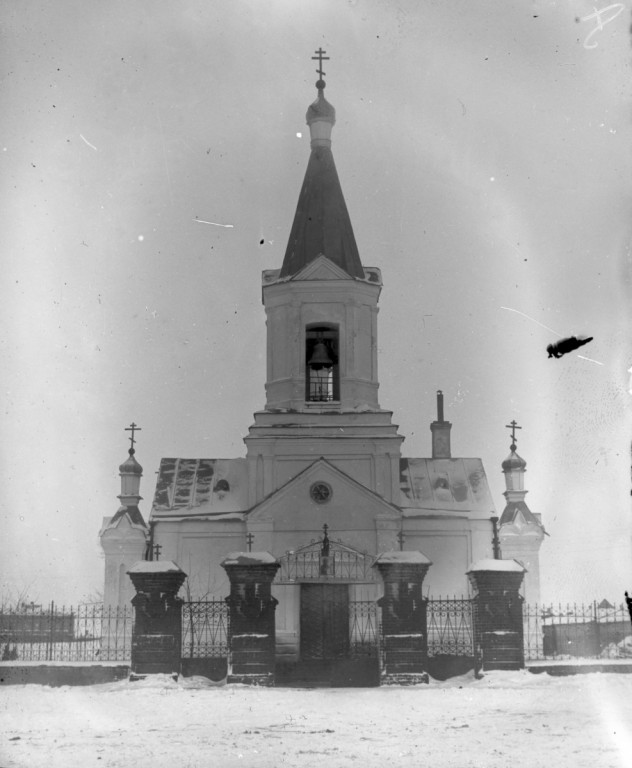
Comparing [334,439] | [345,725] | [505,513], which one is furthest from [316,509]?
[345,725]

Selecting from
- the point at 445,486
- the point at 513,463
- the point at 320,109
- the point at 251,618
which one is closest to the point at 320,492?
the point at 445,486

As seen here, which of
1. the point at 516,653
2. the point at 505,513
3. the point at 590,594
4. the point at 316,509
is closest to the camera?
the point at 516,653

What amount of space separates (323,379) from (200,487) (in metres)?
3.85

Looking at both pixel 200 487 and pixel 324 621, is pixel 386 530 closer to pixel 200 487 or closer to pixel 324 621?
pixel 200 487

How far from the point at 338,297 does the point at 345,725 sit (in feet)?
43.6

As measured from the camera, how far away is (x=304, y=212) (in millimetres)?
23219

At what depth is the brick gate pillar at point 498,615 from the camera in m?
13.7

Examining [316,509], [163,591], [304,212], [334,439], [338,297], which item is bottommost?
[163,591]

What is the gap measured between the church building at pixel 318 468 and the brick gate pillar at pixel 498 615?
6375mm

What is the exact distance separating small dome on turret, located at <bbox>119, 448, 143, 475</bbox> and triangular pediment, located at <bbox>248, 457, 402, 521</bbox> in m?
6.27

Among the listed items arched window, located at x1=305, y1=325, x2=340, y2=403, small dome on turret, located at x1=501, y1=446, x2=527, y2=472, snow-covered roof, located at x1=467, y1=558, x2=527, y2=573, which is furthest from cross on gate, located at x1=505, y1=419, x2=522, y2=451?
snow-covered roof, located at x1=467, y1=558, x2=527, y2=573

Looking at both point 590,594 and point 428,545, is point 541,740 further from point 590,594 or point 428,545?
point 590,594

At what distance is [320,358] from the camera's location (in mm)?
22234

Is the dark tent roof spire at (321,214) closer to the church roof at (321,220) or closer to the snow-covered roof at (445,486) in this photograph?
the church roof at (321,220)
